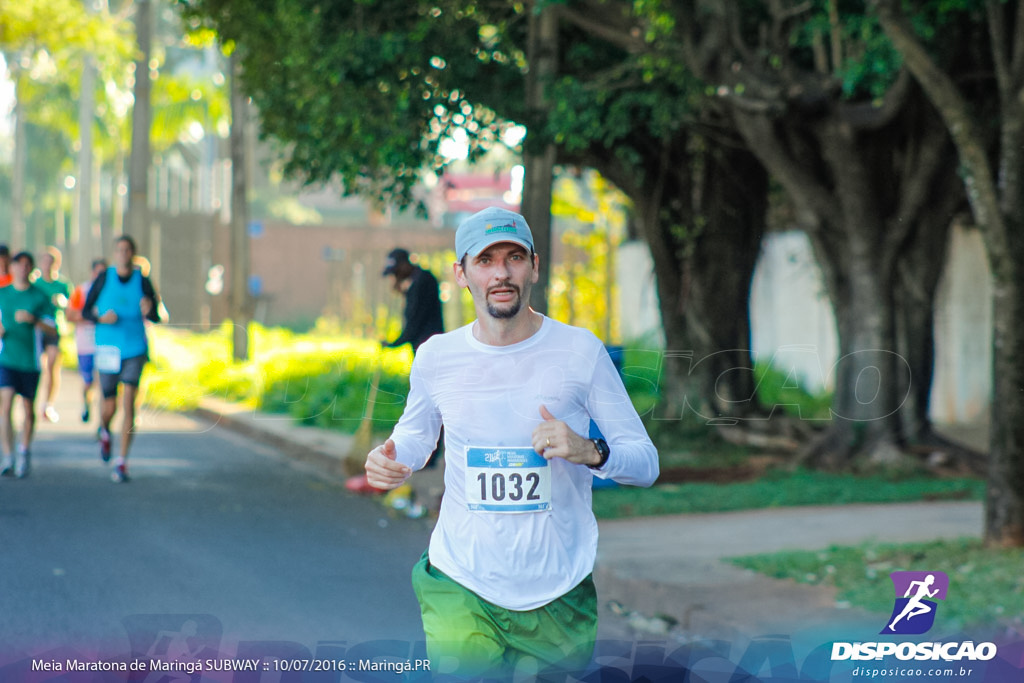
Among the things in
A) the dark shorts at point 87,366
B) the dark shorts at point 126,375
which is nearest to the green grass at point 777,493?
the dark shorts at point 126,375

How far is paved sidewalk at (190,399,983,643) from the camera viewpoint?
6730mm

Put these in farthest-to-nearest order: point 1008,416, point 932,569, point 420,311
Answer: point 420,311 → point 1008,416 → point 932,569

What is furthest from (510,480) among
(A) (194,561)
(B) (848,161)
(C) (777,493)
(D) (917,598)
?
(B) (848,161)

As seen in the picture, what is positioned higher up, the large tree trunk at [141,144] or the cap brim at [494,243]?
the large tree trunk at [141,144]

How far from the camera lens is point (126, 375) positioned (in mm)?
10883

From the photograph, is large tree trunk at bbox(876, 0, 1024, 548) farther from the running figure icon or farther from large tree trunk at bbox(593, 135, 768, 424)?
large tree trunk at bbox(593, 135, 768, 424)

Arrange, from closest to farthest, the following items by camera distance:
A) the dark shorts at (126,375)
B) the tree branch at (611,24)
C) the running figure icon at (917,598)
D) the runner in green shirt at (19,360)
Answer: the running figure icon at (917,598)
the dark shorts at (126,375)
the runner in green shirt at (19,360)
the tree branch at (611,24)

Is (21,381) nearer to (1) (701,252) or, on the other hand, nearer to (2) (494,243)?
(1) (701,252)

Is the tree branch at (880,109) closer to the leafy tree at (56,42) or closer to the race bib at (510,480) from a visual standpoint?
the race bib at (510,480)

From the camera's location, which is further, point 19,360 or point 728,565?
point 19,360

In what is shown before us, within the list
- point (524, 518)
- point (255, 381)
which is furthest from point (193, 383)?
Result: point (524, 518)

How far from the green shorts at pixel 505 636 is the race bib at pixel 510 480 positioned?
251 millimetres

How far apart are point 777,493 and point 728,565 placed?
3.26 m

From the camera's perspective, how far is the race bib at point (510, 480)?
144 inches
